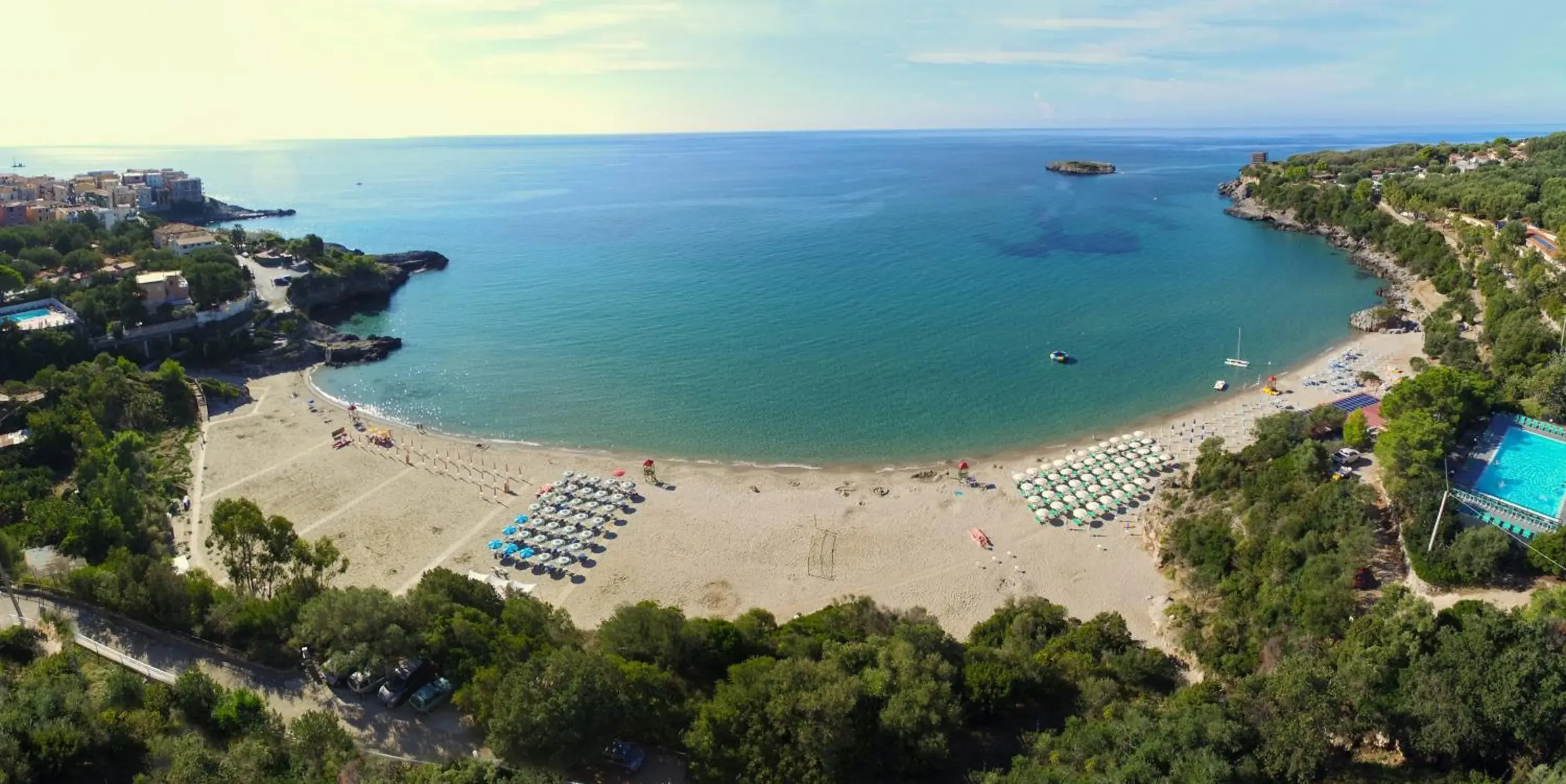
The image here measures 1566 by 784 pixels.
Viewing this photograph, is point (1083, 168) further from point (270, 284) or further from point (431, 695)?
point (431, 695)

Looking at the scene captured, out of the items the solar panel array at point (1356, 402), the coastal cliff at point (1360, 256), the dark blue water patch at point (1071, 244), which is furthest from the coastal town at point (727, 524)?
the dark blue water patch at point (1071, 244)

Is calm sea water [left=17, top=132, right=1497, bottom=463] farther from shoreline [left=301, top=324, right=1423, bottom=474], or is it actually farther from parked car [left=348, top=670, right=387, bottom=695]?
parked car [left=348, top=670, right=387, bottom=695]

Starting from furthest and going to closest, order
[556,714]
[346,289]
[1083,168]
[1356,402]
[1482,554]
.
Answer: [1083,168] → [346,289] → [1356,402] → [1482,554] → [556,714]

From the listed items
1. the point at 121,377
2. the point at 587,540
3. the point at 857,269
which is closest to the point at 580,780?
the point at 587,540

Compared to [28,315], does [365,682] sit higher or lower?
lower

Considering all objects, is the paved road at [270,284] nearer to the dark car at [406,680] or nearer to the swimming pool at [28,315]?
the swimming pool at [28,315]

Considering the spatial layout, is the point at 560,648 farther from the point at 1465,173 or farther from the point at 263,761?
the point at 1465,173

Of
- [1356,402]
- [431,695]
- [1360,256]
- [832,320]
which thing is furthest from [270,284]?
[1360,256]
